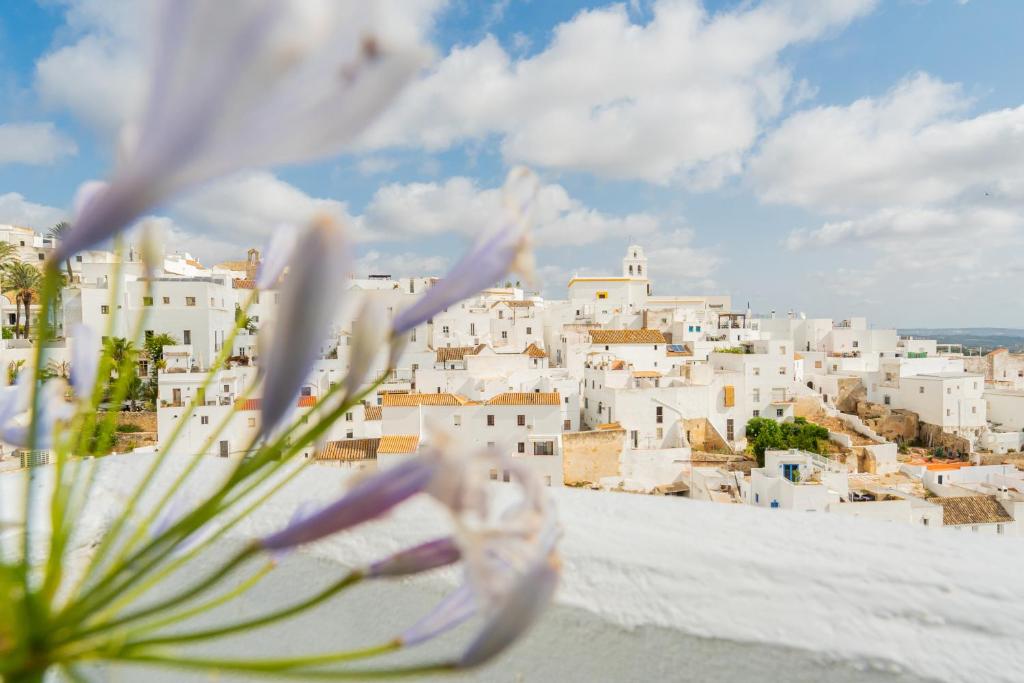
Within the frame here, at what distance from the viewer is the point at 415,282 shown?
20.9 meters

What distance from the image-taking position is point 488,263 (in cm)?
28

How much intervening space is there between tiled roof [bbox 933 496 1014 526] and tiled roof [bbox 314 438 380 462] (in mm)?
8121

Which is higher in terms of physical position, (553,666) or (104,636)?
(104,636)

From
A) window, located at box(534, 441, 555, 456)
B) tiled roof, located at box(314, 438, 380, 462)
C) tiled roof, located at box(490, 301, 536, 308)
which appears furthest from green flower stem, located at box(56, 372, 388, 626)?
tiled roof, located at box(490, 301, 536, 308)

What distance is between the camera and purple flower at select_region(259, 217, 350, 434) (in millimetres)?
205

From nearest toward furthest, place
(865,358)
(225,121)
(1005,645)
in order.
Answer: (225,121) < (1005,645) < (865,358)

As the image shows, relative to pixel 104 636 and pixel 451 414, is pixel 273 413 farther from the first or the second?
pixel 451 414

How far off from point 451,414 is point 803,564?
32.4 feet

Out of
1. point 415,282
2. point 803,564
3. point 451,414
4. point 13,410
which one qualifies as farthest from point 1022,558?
point 415,282

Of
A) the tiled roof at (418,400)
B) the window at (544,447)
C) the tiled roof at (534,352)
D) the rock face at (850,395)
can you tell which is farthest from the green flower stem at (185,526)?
the rock face at (850,395)

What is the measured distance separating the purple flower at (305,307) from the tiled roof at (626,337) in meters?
16.5

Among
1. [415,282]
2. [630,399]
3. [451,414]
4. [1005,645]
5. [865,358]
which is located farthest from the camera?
[415,282]

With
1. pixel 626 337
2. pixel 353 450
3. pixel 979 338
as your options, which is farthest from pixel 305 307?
pixel 979 338

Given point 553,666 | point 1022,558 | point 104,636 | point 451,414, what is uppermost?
point 104,636
